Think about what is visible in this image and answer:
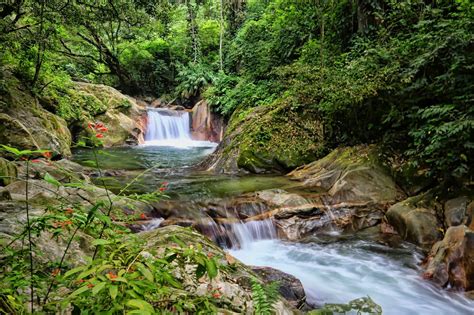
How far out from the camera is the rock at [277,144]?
9781 mm

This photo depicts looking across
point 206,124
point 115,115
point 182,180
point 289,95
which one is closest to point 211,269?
point 182,180

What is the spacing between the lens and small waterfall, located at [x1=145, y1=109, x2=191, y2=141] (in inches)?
794

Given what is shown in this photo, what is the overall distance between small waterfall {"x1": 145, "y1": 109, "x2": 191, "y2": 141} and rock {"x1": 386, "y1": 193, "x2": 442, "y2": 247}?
15.7 meters

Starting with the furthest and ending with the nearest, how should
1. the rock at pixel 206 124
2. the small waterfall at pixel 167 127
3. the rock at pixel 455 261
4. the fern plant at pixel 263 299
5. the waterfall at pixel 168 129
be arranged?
the small waterfall at pixel 167 127 → the waterfall at pixel 168 129 → the rock at pixel 206 124 → the rock at pixel 455 261 → the fern plant at pixel 263 299

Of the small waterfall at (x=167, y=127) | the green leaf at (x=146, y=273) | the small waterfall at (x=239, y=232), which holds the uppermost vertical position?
the small waterfall at (x=167, y=127)

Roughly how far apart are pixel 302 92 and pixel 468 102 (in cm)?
457


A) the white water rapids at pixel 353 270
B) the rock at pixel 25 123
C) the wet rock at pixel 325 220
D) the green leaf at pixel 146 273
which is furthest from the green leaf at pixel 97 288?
the rock at pixel 25 123

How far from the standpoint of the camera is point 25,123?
30.9 feet

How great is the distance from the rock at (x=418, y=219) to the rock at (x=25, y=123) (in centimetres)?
754

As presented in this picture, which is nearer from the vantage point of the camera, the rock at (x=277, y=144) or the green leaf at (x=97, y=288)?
the green leaf at (x=97, y=288)

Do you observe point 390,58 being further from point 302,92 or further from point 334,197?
point 334,197

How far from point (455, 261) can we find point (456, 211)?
1.32 m

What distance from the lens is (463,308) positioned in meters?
4.01

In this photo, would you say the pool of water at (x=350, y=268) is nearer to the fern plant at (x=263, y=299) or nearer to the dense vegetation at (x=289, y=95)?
the dense vegetation at (x=289, y=95)
